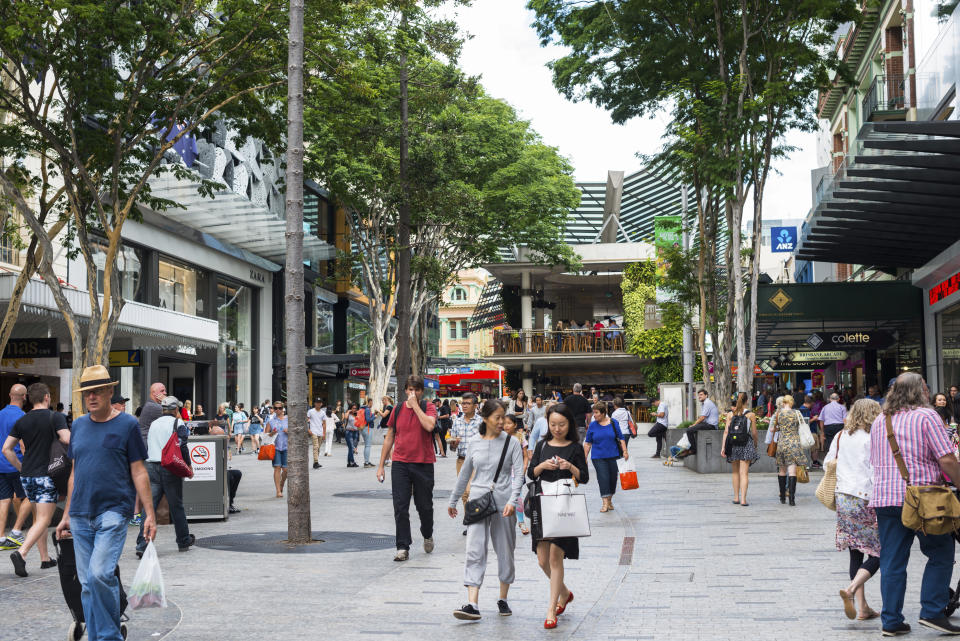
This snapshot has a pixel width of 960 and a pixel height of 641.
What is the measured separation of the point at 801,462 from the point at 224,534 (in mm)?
7877

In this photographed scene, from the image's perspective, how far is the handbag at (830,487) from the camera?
322 inches

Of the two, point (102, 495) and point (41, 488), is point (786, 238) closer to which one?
point (41, 488)

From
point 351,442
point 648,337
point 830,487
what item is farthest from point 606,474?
point 648,337

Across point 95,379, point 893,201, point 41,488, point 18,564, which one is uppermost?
point 893,201

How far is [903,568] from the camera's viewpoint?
23.2ft

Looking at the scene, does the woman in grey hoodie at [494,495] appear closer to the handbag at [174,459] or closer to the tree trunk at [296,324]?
the tree trunk at [296,324]

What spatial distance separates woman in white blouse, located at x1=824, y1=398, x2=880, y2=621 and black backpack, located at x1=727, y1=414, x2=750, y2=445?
7.45 meters

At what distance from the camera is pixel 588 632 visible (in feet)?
24.2

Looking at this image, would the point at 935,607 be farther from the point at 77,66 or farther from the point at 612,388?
the point at 612,388

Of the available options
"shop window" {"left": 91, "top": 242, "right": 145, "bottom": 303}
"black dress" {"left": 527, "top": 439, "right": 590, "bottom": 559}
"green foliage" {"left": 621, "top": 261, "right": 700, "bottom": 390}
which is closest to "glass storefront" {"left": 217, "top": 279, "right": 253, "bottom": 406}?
"shop window" {"left": 91, "top": 242, "right": 145, "bottom": 303}

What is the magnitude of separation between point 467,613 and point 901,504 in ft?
9.66

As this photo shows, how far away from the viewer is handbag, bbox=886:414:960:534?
22.2 ft

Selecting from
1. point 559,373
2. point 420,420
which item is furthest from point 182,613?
point 559,373

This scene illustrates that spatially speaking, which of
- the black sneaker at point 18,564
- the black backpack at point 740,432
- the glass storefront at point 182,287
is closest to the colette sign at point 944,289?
the black backpack at point 740,432
